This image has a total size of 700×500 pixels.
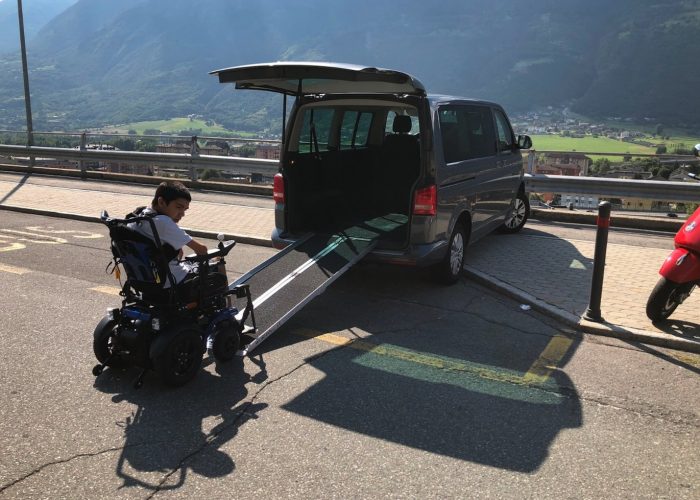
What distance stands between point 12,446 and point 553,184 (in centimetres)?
1008

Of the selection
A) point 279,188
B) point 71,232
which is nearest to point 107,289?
point 279,188

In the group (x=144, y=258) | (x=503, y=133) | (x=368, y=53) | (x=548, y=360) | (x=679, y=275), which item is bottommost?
(x=548, y=360)

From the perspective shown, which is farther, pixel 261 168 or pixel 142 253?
pixel 261 168

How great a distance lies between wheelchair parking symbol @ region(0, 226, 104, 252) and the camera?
8.43 meters

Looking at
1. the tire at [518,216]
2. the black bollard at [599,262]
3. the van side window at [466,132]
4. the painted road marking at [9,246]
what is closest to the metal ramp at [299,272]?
the van side window at [466,132]

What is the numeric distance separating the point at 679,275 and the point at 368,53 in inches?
4686

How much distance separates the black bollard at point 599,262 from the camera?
17.5 feet

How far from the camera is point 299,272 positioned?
18.2ft

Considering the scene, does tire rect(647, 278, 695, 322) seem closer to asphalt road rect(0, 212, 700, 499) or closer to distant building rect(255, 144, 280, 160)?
asphalt road rect(0, 212, 700, 499)

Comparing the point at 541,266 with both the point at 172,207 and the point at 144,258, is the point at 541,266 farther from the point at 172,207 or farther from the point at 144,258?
the point at 144,258

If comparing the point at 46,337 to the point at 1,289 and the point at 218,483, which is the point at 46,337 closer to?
the point at 1,289

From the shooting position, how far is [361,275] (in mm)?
7070

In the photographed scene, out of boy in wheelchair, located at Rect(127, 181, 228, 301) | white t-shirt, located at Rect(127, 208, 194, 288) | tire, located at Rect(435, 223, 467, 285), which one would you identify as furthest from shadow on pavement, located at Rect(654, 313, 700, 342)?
white t-shirt, located at Rect(127, 208, 194, 288)

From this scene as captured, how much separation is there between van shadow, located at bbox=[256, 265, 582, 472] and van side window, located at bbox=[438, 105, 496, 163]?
1595mm
